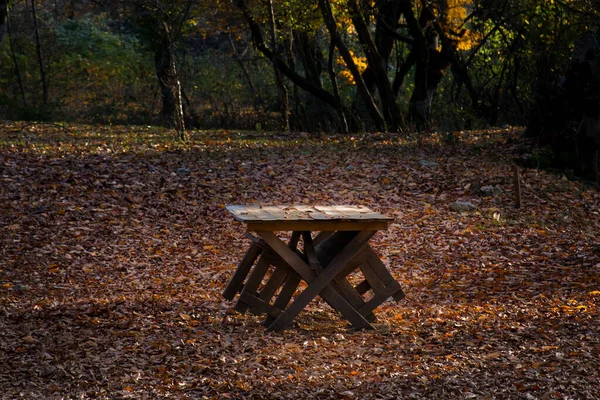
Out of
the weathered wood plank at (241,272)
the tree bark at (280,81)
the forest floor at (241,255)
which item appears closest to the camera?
the forest floor at (241,255)

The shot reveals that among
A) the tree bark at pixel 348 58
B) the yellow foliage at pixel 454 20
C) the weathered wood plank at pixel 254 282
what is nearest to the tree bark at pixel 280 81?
the tree bark at pixel 348 58

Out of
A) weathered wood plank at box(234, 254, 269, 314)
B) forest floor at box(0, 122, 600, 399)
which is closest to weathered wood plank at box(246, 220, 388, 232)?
weathered wood plank at box(234, 254, 269, 314)

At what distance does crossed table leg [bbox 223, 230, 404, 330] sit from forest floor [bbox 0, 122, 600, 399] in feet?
0.63

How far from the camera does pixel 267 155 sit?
1267 centimetres

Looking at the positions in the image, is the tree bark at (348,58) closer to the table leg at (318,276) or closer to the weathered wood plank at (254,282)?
the weathered wood plank at (254,282)

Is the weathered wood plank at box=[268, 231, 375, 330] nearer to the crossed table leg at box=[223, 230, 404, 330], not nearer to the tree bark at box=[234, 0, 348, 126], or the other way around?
the crossed table leg at box=[223, 230, 404, 330]

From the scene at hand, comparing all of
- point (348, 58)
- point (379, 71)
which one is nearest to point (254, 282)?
point (348, 58)

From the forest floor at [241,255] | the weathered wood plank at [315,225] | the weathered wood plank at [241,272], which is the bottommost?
the forest floor at [241,255]

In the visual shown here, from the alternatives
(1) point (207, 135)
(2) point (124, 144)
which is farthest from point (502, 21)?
(2) point (124, 144)

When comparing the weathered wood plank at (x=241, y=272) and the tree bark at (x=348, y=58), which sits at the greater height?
the tree bark at (x=348, y=58)

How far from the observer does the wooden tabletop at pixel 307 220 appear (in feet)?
18.2

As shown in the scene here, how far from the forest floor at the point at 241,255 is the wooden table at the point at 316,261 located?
21 cm

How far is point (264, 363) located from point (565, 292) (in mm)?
3329

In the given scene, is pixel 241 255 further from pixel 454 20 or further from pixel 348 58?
pixel 454 20
